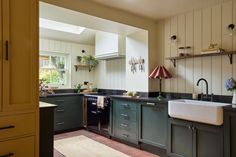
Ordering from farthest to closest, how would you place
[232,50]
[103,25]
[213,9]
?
[103,25] → [213,9] → [232,50]

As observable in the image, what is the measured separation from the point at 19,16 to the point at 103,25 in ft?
5.56

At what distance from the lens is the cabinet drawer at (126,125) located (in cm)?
346

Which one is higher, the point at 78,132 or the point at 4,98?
the point at 4,98

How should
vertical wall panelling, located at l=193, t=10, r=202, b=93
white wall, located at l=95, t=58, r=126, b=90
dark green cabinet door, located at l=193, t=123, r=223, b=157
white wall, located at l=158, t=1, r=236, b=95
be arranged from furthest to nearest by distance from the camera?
1. white wall, located at l=95, t=58, r=126, b=90
2. vertical wall panelling, located at l=193, t=10, r=202, b=93
3. white wall, located at l=158, t=1, r=236, b=95
4. dark green cabinet door, located at l=193, t=123, r=223, b=157

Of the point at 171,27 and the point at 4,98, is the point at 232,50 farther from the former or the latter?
the point at 4,98

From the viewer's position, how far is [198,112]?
8.06 ft

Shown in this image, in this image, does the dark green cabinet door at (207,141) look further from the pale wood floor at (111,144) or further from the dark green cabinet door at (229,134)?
the pale wood floor at (111,144)

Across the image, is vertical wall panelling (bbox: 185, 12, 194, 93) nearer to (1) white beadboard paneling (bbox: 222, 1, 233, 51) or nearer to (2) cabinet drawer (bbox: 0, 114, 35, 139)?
(1) white beadboard paneling (bbox: 222, 1, 233, 51)

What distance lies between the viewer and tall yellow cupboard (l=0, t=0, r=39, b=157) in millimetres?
1767

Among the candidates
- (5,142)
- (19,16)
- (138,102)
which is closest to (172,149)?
(138,102)

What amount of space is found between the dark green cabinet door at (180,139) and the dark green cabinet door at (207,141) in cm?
7

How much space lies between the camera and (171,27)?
3635mm

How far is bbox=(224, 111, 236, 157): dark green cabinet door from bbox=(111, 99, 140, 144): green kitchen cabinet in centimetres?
144

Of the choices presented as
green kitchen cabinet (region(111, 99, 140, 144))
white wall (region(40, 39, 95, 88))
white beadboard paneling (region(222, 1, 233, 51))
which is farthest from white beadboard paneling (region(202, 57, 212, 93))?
white wall (region(40, 39, 95, 88))
